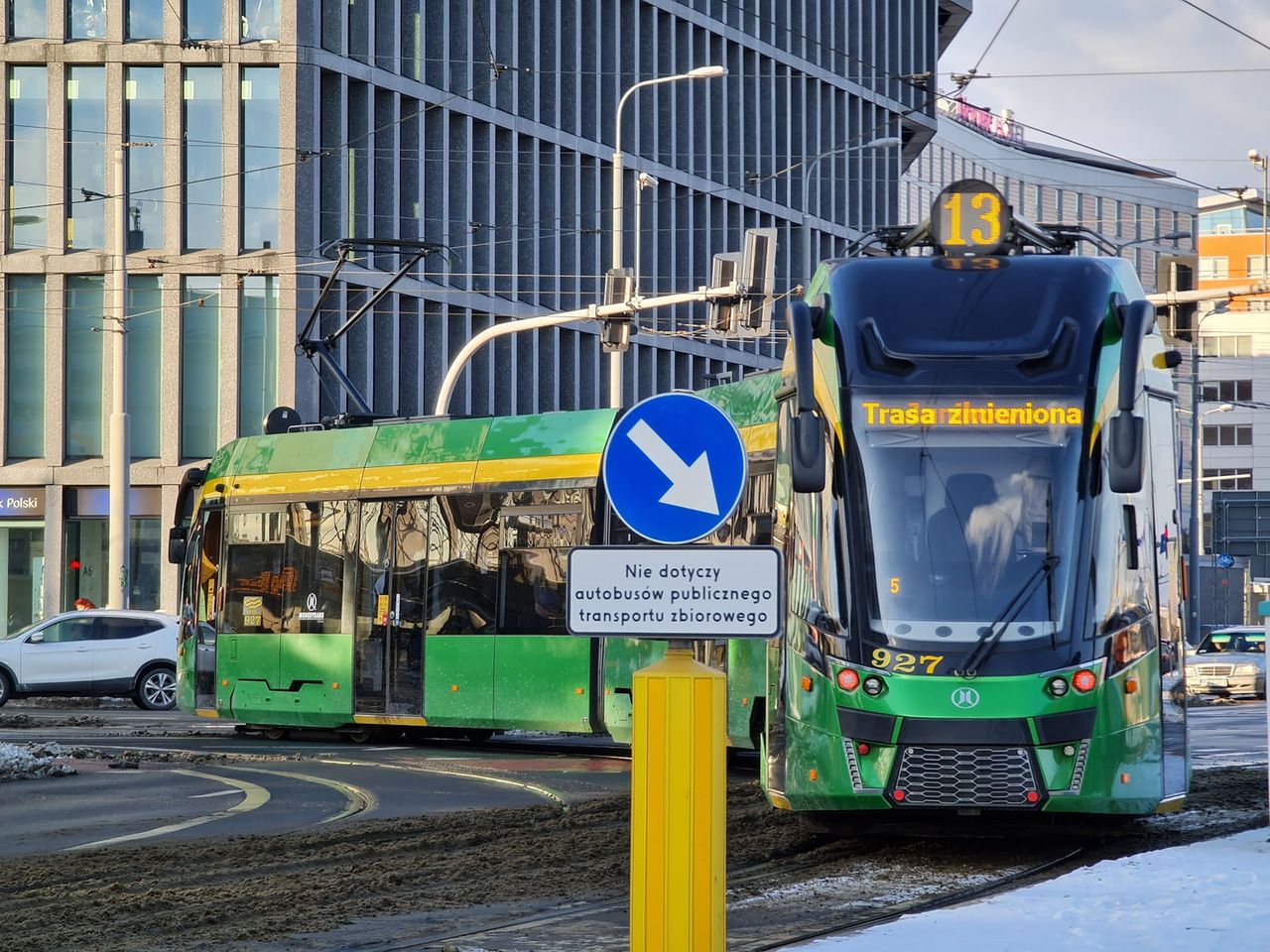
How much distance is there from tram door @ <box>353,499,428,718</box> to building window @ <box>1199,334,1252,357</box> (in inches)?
3924

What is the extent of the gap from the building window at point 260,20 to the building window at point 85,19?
9.72 ft

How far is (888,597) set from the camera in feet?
38.6

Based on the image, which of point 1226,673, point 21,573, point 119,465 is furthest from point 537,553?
point 21,573

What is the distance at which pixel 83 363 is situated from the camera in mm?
44906

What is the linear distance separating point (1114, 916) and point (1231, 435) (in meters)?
111

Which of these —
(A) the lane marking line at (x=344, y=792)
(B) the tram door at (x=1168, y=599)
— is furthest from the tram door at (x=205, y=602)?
(B) the tram door at (x=1168, y=599)

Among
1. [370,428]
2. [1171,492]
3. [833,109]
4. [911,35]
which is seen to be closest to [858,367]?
[1171,492]

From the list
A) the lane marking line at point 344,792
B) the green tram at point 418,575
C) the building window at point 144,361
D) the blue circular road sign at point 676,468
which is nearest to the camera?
the blue circular road sign at point 676,468

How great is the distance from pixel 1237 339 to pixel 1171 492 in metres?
108

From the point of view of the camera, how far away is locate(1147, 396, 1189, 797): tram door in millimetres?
12250

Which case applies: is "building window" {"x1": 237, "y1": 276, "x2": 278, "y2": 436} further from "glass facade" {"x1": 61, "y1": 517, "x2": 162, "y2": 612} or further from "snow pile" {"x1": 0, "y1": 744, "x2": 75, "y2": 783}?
"snow pile" {"x1": 0, "y1": 744, "x2": 75, "y2": 783}

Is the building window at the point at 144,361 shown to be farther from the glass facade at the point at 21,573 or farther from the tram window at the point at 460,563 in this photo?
the tram window at the point at 460,563

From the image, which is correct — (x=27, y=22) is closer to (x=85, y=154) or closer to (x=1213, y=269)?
(x=85, y=154)

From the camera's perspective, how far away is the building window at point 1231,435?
116 metres
